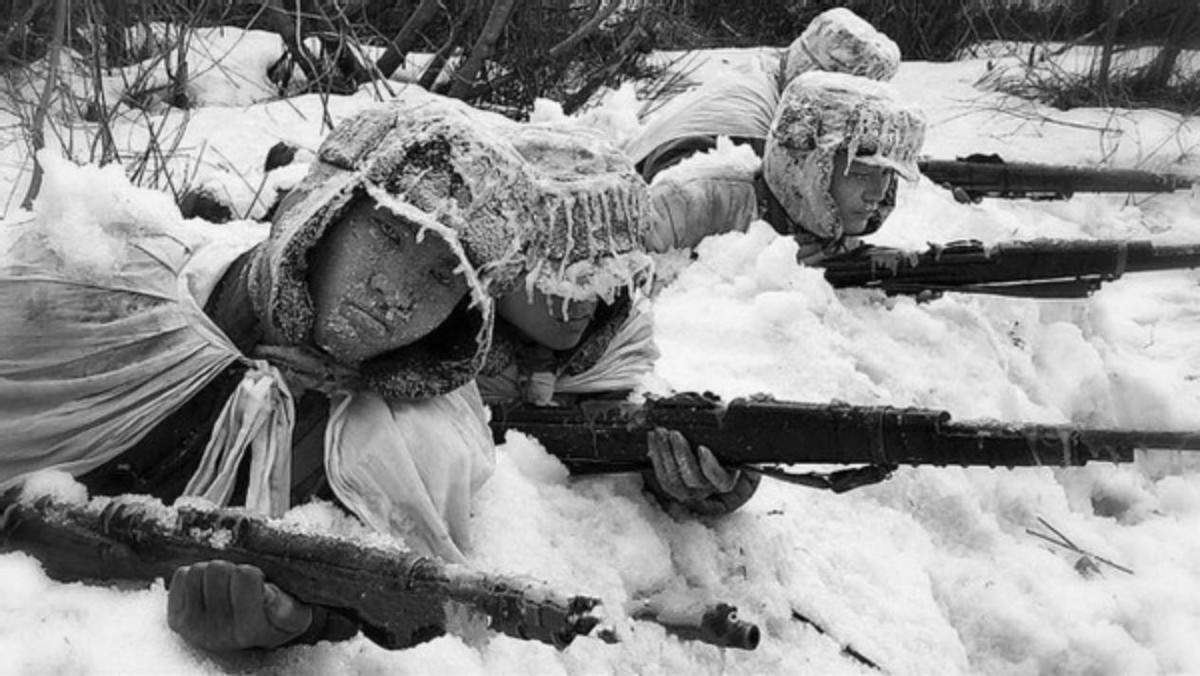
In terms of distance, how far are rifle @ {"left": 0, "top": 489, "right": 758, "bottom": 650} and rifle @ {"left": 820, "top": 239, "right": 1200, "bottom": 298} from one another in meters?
3.33

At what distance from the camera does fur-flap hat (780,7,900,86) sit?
6.36m

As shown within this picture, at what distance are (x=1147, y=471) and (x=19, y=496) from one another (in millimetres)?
3860

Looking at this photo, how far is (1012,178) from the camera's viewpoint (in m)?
6.38

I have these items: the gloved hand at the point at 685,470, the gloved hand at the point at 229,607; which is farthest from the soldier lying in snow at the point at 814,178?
the gloved hand at the point at 229,607

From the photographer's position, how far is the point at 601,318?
2.80 m

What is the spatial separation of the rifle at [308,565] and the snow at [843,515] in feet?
0.21

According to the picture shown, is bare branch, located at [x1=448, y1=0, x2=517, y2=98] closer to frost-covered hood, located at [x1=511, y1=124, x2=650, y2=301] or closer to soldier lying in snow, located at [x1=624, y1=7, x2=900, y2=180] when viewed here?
soldier lying in snow, located at [x1=624, y1=7, x2=900, y2=180]

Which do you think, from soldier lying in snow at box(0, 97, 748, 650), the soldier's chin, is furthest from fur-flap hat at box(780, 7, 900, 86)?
soldier lying in snow at box(0, 97, 748, 650)

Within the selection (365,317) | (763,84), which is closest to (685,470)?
(365,317)

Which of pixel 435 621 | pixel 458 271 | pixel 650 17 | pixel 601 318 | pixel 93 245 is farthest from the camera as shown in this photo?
pixel 650 17

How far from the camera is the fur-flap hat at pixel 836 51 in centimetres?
636

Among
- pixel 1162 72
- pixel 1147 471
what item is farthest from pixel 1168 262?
pixel 1162 72

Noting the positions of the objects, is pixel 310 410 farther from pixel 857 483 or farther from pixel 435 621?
pixel 857 483

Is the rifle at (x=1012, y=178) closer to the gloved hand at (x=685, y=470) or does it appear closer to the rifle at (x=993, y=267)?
the rifle at (x=993, y=267)
